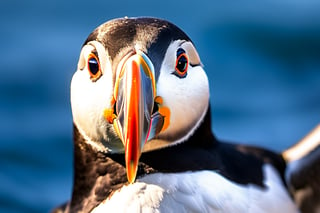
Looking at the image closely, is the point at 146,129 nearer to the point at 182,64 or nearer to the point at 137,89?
the point at 137,89

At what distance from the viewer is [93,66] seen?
1922 mm

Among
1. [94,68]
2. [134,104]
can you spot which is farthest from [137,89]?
[94,68]

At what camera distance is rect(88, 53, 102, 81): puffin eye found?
191cm

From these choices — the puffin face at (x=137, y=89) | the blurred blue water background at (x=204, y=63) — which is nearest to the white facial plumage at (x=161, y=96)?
the puffin face at (x=137, y=89)

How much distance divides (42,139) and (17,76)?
442mm

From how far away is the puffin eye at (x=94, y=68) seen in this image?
1.91 m

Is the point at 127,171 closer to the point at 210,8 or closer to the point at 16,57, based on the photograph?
the point at 16,57

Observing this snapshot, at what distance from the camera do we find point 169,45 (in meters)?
1.92

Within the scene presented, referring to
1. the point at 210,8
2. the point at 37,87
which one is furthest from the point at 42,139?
the point at 210,8

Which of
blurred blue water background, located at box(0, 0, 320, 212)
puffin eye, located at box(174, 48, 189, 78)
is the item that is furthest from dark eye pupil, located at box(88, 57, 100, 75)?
blurred blue water background, located at box(0, 0, 320, 212)

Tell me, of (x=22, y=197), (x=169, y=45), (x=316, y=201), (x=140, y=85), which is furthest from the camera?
(x=22, y=197)

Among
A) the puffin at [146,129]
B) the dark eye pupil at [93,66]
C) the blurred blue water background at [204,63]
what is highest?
the dark eye pupil at [93,66]

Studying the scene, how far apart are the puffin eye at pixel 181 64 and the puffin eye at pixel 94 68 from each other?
163mm

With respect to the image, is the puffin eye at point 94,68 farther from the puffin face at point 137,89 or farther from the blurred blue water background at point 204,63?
the blurred blue water background at point 204,63
